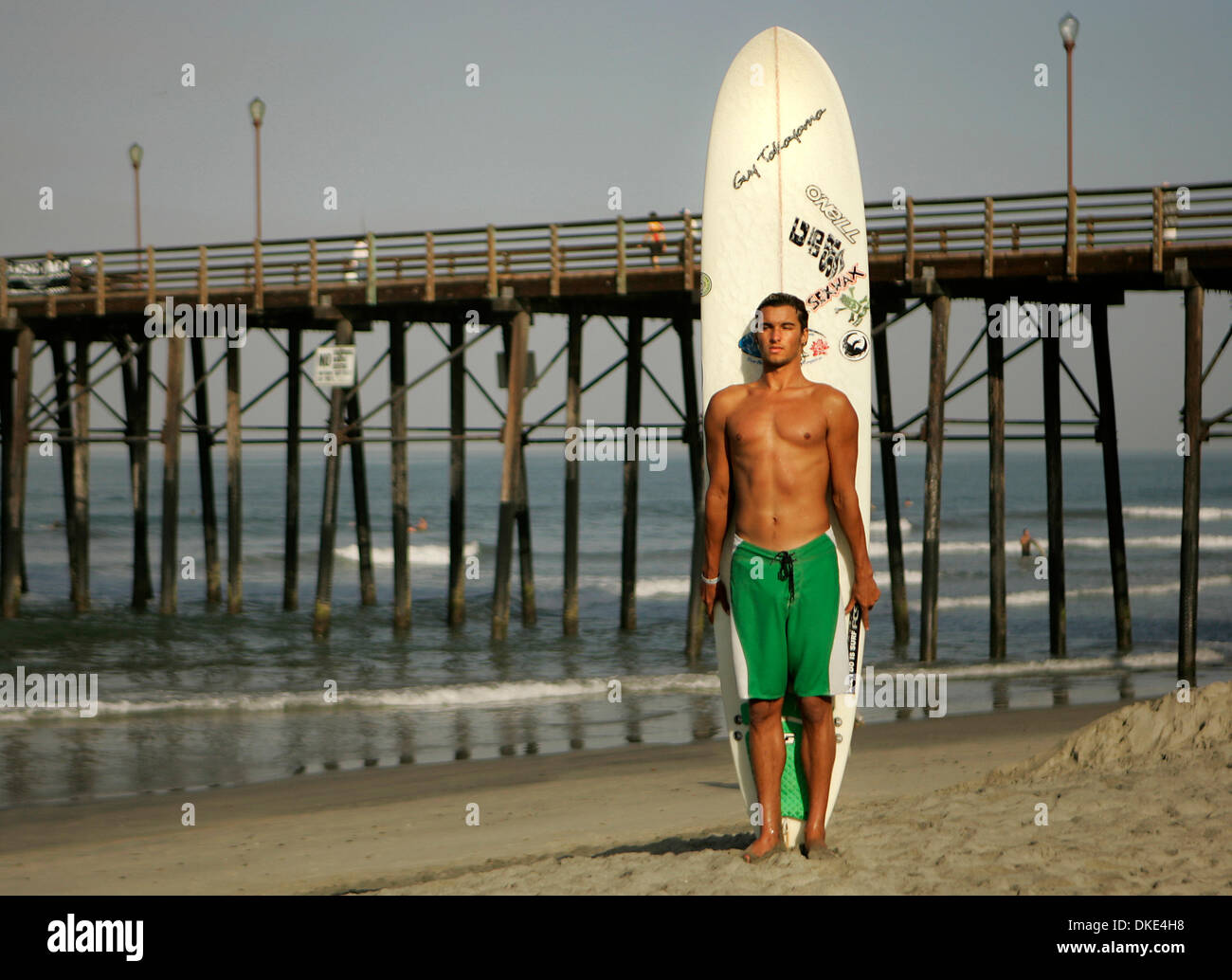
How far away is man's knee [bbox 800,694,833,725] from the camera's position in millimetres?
4852

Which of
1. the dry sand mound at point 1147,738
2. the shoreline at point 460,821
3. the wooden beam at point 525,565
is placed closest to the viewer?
the shoreline at point 460,821

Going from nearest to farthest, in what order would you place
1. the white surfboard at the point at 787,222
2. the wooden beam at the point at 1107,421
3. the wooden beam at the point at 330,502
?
the white surfboard at the point at 787,222
the wooden beam at the point at 1107,421
the wooden beam at the point at 330,502

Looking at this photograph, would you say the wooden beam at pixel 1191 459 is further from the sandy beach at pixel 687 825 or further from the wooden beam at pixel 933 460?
the sandy beach at pixel 687 825

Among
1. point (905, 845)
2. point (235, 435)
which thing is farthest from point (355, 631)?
point (905, 845)

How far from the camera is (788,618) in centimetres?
482

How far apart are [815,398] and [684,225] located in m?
9.71

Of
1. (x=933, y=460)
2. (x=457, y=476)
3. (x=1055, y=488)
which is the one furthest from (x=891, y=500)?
(x=457, y=476)

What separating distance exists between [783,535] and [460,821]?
142 inches

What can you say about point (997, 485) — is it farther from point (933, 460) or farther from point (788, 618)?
point (788, 618)

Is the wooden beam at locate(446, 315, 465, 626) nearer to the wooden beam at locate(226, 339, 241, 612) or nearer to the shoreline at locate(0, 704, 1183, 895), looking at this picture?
the wooden beam at locate(226, 339, 241, 612)

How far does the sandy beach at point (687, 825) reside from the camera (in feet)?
15.3

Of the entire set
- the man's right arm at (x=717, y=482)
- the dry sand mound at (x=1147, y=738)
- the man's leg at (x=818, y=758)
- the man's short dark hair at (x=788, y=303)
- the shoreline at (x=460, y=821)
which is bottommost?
the shoreline at (x=460, y=821)

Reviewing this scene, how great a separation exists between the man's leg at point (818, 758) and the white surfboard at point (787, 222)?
2.08ft

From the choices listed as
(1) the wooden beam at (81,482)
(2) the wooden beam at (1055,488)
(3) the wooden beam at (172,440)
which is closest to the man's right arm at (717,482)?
(2) the wooden beam at (1055,488)
